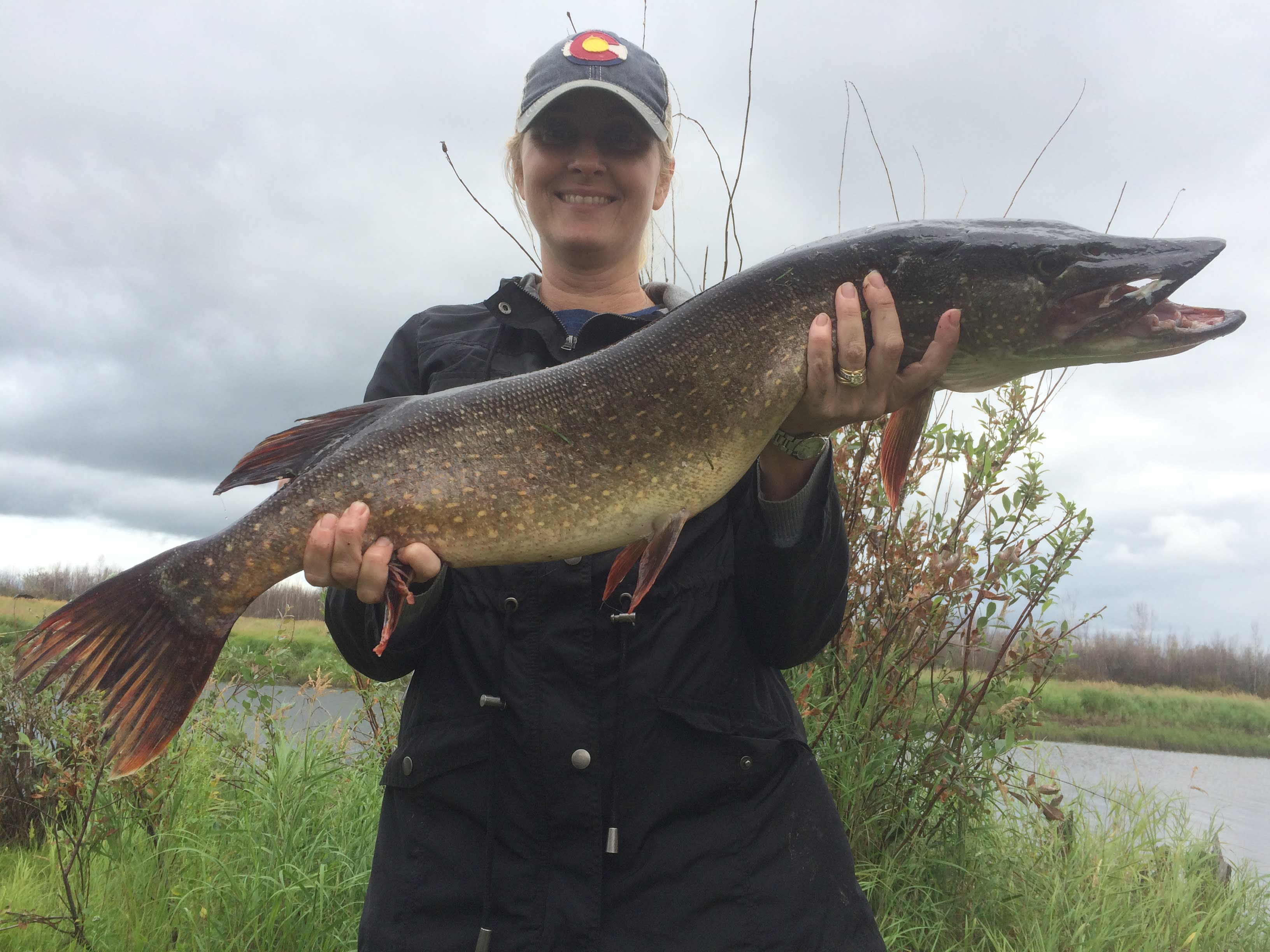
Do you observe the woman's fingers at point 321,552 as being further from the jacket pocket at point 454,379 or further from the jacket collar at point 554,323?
the jacket collar at point 554,323

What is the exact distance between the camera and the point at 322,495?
2.00 m

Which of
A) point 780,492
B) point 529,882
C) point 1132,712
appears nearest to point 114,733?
point 529,882

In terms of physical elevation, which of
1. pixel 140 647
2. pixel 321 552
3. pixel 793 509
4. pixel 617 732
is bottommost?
pixel 617 732

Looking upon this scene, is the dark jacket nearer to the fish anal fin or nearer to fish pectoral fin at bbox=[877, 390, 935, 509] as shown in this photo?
the fish anal fin

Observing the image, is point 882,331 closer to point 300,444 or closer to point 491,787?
point 491,787

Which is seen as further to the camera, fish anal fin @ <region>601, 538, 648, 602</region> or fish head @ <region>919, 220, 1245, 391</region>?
fish head @ <region>919, 220, 1245, 391</region>

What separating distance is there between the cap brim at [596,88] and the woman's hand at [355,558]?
4.02 ft

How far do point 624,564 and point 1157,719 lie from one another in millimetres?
25585

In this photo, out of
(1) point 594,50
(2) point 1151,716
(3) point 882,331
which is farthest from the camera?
(2) point 1151,716

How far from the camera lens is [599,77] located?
222cm

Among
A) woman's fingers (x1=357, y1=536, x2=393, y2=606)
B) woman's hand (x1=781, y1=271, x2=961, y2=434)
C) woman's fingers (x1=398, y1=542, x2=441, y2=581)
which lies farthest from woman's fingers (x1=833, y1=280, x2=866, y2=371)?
woman's fingers (x1=357, y1=536, x2=393, y2=606)

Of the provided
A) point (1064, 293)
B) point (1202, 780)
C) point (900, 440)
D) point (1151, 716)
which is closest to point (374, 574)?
point (900, 440)

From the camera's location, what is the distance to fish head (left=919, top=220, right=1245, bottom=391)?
196 centimetres

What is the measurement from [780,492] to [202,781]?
14.4 feet
